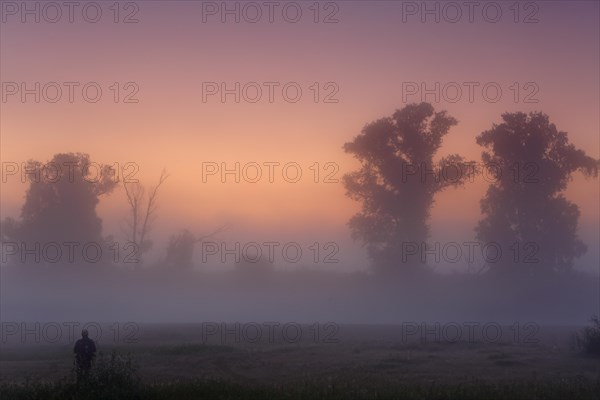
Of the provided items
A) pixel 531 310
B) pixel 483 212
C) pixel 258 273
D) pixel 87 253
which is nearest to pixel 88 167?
pixel 87 253

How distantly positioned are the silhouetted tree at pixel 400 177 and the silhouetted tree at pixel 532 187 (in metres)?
4.72

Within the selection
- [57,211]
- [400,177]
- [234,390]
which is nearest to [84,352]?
[234,390]

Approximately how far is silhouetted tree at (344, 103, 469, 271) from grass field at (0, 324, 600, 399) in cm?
2724

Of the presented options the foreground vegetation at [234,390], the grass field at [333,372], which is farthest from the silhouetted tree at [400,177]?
the foreground vegetation at [234,390]

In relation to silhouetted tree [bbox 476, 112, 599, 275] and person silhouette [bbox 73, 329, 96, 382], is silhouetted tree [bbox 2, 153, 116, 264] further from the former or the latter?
person silhouette [bbox 73, 329, 96, 382]

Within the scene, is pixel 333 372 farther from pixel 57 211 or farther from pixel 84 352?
Answer: pixel 57 211

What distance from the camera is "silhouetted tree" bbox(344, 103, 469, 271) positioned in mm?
71438

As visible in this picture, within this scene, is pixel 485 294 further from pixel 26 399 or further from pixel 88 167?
pixel 26 399

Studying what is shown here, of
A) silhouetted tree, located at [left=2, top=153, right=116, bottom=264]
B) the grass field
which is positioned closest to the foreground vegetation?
the grass field

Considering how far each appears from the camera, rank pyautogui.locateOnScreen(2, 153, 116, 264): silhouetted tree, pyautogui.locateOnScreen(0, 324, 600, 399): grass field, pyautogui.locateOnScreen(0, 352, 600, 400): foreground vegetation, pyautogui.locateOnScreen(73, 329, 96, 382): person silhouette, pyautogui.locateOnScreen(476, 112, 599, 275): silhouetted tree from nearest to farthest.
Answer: pyautogui.locateOnScreen(0, 352, 600, 400): foreground vegetation
pyautogui.locateOnScreen(0, 324, 600, 399): grass field
pyautogui.locateOnScreen(73, 329, 96, 382): person silhouette
pyautogui.locateOnScreen(476, 112, 599, 275): silhouetted tree
pyautogui.locateOnScreen(2, 153, 116, 264): silhouetted tree

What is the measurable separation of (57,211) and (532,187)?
6041 cm

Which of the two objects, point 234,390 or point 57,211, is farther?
point 57,211

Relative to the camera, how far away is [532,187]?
7181 centimetres

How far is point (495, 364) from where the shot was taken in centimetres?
2989
